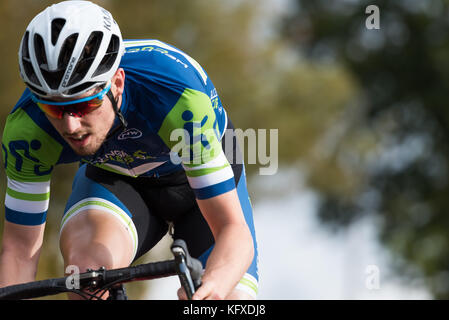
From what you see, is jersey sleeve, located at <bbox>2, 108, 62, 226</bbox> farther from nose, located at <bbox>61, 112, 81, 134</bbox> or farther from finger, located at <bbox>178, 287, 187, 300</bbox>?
finger, located at <bbox>178, 287, 187, 300</bbox>

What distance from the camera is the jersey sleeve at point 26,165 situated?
4156mm

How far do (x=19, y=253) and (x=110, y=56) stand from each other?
1193mm

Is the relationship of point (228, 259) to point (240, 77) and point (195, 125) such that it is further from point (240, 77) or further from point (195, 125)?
point (240, 77)

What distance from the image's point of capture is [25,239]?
436 centimetres

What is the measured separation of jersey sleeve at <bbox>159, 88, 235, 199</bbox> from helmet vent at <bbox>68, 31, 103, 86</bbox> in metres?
0.48

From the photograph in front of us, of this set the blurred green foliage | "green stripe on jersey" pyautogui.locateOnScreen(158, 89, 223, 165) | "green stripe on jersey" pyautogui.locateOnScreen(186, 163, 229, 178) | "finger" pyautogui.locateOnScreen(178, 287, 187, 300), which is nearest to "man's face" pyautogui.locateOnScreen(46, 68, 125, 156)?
"green stripe on jersey" pyautogui.locateOnScreen(158, 89, 223, 165)

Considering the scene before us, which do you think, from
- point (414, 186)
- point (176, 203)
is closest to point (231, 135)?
point (176, 203)

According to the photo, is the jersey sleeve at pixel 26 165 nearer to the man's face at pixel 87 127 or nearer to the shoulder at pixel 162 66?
the man's face at pixel 87 127

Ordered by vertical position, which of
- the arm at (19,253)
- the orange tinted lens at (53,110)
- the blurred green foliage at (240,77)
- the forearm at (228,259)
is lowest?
the forearm at (228,259)

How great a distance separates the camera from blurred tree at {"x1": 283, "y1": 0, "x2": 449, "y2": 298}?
3438 cm

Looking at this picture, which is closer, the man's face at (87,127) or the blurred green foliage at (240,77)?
the man's face at (87,127)

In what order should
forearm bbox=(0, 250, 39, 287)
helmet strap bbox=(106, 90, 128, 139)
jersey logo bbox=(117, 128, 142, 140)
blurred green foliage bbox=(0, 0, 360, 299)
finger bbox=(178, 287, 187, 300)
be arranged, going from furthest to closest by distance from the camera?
blurred green foliage bbox=(0, 0, 360, 299)
jersey logo bbox=(117, 128, 142, 140)
forearm bbox=(0, 250, 39, 287)
helmet strap bbox=(106, 90, 128, 139)
finger bbox=(178, 287, 187, 300)

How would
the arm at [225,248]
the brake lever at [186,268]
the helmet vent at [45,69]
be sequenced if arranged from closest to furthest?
the brake lever at [186,268] < the arm at [225,248] < the helmet vent at [45,69]

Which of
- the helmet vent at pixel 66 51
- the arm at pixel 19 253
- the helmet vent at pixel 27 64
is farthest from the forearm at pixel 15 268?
the helmet vent at pixel 66 51
